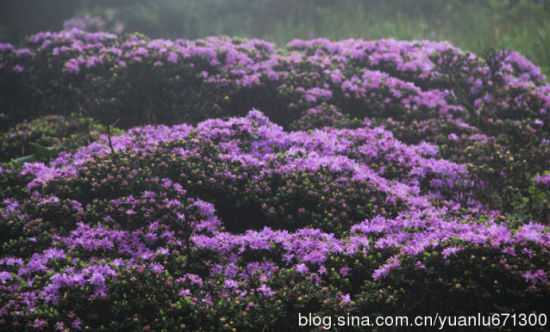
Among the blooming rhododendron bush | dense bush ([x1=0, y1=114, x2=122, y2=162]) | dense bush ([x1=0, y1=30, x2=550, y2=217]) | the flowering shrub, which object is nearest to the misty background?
dense bush ([x1=0, y1=30, x2=550, y2=217])

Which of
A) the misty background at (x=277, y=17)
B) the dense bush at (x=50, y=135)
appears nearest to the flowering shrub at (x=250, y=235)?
the dense bush at (x=50, y=135)

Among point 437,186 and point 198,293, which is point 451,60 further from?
point 198,293

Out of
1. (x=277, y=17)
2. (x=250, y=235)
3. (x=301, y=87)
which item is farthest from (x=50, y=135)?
(x=277, y=17)

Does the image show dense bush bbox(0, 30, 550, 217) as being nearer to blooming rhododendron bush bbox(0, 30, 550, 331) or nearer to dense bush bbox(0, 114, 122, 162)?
blooming rhododendron bush bbox(0, 30, 550, 331)

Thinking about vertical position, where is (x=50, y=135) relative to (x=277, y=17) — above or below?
below

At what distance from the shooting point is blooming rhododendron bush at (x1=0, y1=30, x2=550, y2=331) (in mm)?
4023

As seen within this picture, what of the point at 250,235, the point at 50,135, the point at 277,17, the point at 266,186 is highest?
the point at 277,17

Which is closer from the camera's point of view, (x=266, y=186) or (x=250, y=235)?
(x=250, y=235)

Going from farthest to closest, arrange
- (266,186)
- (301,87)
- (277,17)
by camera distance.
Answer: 1. (277,17)
2. (301,87)
3. (266,186)

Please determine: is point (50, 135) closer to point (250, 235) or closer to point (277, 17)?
point (250, 235)

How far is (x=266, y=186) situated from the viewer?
5.63m

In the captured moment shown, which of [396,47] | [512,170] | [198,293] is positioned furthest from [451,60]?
[198,293]

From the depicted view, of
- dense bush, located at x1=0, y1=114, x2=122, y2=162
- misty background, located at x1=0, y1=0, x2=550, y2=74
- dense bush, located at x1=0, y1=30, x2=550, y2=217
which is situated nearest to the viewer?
dense bush, located at x1=0, y1=114, x2=122, y2=162

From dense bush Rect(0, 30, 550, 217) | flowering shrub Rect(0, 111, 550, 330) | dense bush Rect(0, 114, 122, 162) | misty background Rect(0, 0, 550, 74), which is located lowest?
flowering shrub Rect(0, 111, 550, 330)
